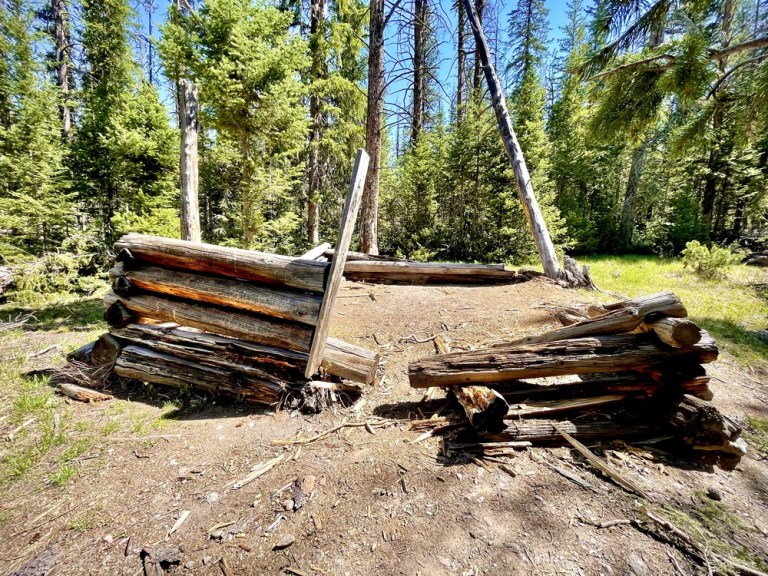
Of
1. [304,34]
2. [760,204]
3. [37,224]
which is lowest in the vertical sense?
[37,224]

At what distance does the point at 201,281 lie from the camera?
3678mm

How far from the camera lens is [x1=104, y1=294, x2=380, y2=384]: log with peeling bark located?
329 centimetres

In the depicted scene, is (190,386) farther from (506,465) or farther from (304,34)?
(304,34)

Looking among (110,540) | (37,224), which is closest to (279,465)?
(110,540)

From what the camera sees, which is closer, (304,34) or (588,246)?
(304,34)

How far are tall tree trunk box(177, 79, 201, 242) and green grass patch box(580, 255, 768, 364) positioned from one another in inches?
391

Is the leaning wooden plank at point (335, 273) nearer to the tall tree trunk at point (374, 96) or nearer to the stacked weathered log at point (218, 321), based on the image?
the stacked weathered log at point (218, 321)

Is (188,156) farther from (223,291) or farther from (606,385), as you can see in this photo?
(606,385)

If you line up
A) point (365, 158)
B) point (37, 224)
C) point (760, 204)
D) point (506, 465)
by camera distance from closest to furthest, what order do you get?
point (506, 465) → point (365, 158) → point (37, 224) → point (760, 204)

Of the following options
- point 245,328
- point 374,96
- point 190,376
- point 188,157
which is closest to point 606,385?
point 245,328

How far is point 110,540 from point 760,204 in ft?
71.0

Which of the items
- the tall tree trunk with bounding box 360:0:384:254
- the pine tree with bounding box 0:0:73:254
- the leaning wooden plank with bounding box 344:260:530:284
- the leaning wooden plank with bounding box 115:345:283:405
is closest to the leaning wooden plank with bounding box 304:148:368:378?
the leaning wooden plank with bounding box 115:345:283:405

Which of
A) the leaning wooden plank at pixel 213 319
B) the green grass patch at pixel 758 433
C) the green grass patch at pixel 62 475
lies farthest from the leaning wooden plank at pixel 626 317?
the green grass patch at pixel 62 475

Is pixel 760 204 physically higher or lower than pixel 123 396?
higher
